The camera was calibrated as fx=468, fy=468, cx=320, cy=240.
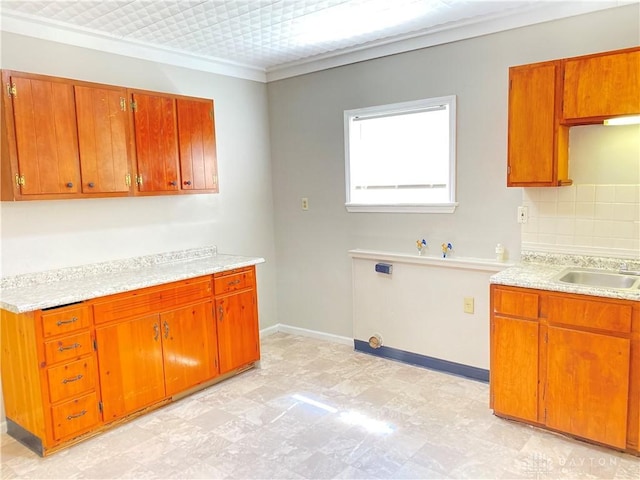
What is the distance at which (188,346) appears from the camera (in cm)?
319

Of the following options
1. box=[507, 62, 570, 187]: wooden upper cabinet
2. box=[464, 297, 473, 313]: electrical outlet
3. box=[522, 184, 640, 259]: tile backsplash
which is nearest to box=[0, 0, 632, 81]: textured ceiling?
box=[507, 62, 570, 187]: wooden upper cabinet

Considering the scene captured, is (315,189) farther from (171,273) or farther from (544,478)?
(544,478)

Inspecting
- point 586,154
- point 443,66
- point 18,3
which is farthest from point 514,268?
point 18,3

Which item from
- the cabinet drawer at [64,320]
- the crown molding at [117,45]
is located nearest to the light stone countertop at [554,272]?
the cabinet drawer at [64,320]

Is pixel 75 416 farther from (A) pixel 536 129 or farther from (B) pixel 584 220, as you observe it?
(B) pixel 584 220

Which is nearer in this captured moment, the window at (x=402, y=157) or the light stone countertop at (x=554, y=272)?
the light stone countertop at (x=554, y=272)

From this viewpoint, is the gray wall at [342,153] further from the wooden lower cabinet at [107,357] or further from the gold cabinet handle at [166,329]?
the gold cabinet handle at [166,329]

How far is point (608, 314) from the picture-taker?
7.77 ft

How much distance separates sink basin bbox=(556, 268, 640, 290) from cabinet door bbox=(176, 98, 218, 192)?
2510 millimetres

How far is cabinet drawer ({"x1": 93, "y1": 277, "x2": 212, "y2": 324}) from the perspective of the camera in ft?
8.96

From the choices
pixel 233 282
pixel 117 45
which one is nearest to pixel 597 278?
pixel 233 282

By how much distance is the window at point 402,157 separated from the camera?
3.45 metres

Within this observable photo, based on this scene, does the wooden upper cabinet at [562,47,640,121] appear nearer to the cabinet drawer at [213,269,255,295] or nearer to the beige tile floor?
the beige tile floor

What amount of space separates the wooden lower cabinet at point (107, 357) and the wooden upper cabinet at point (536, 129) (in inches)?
83.9
